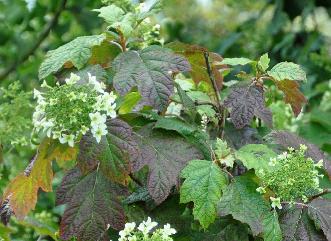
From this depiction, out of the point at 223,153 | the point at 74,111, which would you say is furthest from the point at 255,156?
the point at 74,111

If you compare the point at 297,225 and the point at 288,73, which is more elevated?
the point at 288,73

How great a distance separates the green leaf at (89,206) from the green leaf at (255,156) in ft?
0.89

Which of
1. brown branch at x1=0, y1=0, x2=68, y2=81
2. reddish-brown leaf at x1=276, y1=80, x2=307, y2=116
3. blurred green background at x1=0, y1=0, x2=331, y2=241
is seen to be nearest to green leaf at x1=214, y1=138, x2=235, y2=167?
reddish-brown leaf at x1=276, y1=80, x2=307, y2=116

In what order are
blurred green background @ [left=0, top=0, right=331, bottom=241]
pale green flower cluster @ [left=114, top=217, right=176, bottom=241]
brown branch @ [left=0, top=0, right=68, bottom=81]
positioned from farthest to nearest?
brown branch @ [left=0, top=0, right=68, bottom=81]
blurred green background @ [left=0, top=0, right=331, bottom=241]
pale green flower cluster @ [left=114, top=217, right=176, bottom=241]

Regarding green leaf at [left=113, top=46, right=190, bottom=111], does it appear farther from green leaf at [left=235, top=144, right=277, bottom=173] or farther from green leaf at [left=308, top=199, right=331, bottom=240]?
green leaf at [left=308, top=199, right=331, bottom=240]

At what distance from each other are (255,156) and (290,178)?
0.48ft

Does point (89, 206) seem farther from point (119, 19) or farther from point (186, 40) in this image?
point (186, 40)

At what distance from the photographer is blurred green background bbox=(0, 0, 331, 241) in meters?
2.51

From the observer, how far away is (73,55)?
1689 mm

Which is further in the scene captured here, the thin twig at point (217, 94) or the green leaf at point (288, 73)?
the thin twig at point (217, 94)

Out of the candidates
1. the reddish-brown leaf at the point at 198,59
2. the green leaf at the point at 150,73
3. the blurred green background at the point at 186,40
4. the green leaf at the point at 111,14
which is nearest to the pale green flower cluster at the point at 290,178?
the green leaf at the point at 150,73

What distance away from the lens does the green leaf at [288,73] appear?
1.72 meters

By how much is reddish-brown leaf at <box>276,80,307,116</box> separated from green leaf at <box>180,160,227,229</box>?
0.33 m

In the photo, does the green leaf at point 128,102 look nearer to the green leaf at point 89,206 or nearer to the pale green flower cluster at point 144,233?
the green leaf at point 89,206
